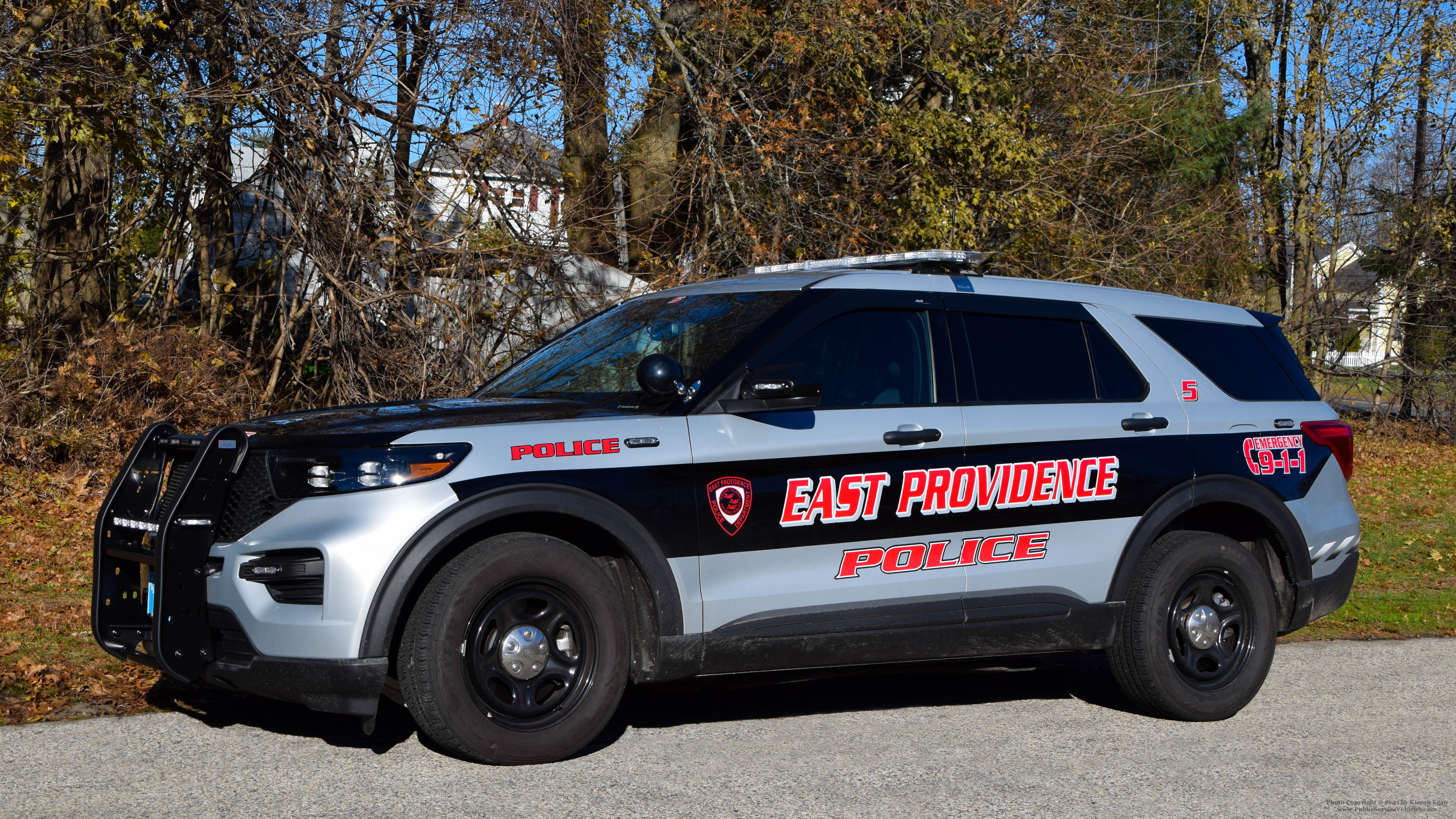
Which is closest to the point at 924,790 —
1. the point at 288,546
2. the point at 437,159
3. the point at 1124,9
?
the point at 288,546

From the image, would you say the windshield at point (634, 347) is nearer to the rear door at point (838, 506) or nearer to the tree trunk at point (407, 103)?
the rear door at point (838, 506)

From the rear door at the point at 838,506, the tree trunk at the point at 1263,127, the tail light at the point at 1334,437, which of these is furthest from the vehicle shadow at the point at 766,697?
the tree trunk at the point at 1263,127

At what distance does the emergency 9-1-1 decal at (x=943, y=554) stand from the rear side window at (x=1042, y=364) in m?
0.58

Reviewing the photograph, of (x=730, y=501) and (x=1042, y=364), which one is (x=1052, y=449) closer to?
(x=1042, y=364)

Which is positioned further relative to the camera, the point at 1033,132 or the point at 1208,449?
the point at 1033,132

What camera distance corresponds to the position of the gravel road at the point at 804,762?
4.16m

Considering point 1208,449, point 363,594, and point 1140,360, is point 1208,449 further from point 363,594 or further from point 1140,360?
point 363,594

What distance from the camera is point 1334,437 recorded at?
20.2 ft

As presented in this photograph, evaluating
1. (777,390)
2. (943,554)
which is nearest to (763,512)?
(777,390)

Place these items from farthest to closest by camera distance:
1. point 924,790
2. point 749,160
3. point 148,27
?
point 749,160 → point 148,27 → point 924,790

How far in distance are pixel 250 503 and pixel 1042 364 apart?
3271 millimetres

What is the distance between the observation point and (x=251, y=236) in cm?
1227

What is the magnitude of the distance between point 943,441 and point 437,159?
27.0 feet

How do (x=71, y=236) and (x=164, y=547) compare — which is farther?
(x=71, y=236)
